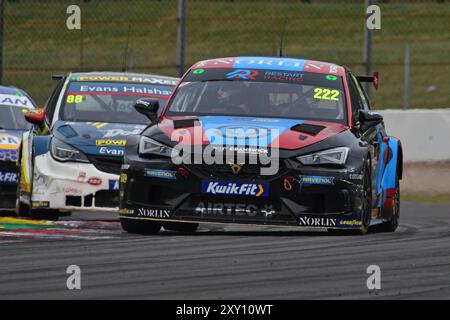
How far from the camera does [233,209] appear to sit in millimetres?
10719

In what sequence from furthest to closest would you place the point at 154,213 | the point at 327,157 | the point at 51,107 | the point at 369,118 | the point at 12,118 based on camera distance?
the point at 12,118 → the point at 51,107 → the point at 369,118 → the point at 154,213 → the point at 327,157

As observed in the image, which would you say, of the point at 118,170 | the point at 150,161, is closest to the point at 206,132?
the point at 150,161

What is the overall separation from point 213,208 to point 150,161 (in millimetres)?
600

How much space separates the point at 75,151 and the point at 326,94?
2.42 metres

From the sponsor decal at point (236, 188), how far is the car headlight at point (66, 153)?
2.48 meters

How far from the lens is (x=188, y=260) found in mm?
9273

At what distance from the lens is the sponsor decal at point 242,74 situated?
39.5 feet

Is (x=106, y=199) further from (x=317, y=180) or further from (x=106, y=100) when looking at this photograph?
(x=317, y=180)

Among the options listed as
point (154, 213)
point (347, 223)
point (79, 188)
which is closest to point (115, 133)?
point (79, 188)

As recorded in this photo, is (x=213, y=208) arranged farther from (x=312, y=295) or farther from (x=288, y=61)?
(x=312, y=295)

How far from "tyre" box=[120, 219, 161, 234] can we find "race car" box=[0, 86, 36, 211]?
305cm

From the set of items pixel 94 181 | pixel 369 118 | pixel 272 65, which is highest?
pixel 272 65

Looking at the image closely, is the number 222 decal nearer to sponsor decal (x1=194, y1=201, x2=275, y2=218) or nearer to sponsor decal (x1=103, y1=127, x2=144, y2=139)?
sponsor decal (x1=194, y1=201, x2=275, y2=218)

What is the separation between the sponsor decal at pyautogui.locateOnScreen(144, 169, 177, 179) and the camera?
1073cm
